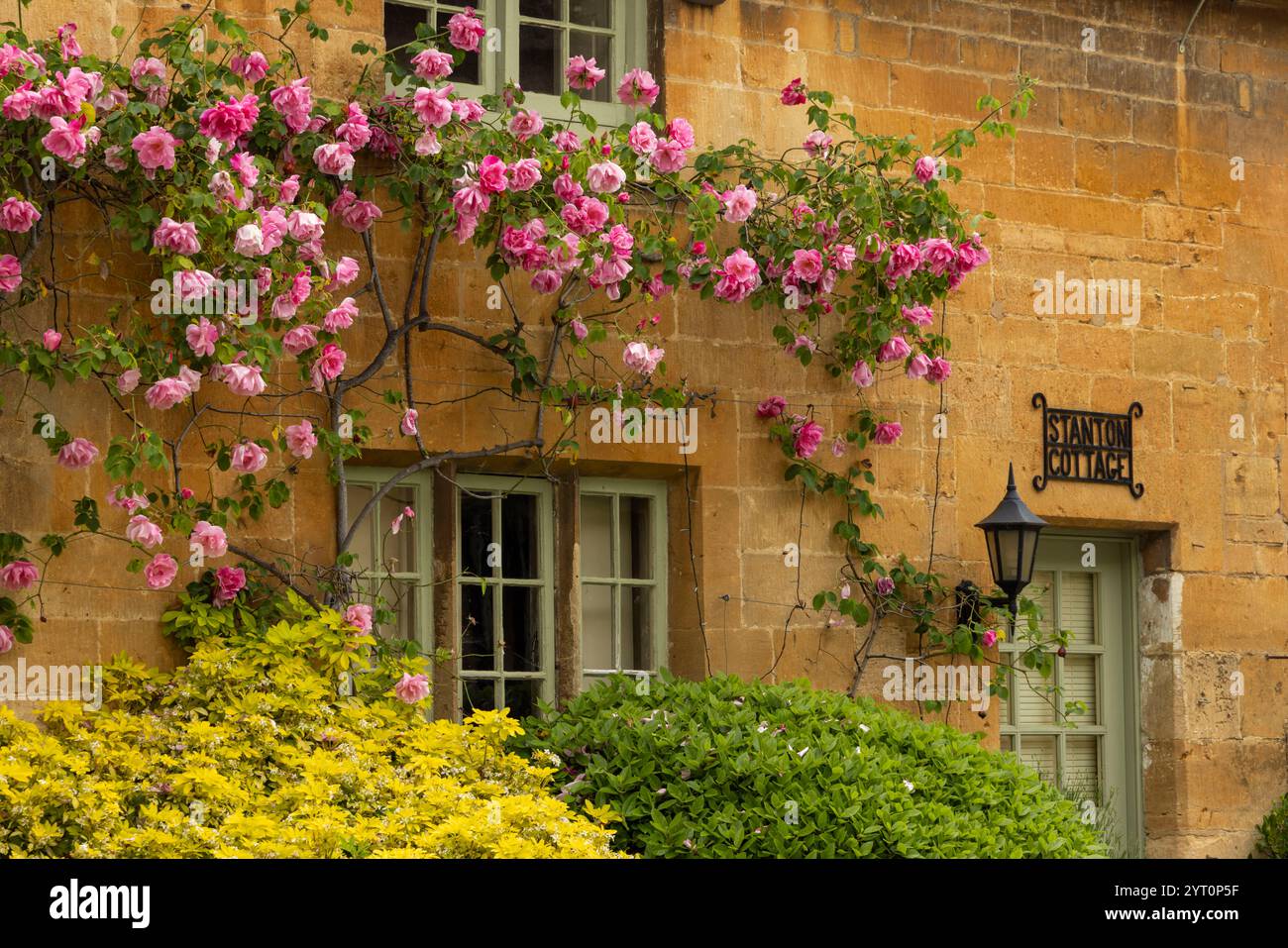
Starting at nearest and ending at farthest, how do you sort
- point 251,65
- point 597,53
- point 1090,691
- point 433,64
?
point 251,65 < point 433,64 < point 597,53 < point 1090,691

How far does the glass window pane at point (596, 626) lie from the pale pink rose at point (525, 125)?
1.87 m

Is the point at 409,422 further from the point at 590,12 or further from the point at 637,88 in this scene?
the point at 590,12

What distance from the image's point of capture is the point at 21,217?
6.59 meters

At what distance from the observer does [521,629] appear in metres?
8.01

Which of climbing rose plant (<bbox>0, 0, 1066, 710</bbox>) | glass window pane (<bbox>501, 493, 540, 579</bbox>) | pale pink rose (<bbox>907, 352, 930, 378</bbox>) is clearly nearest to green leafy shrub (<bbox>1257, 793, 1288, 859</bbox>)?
climbing rose plant (<bbox>0, 0, 1066, 710</bbox>)

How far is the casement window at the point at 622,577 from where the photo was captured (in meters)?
8.14

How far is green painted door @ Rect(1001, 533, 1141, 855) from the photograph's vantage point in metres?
9.01

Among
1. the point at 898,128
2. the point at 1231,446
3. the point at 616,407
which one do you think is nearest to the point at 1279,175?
the point at 1231,446

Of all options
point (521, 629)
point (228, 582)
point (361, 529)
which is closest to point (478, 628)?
point (521, 629)

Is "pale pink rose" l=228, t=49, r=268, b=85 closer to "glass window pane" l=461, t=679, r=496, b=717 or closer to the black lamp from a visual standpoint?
"glass window pane" l=461, t=679, r=496, b=717

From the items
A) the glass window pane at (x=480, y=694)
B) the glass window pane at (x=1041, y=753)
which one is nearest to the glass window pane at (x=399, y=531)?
the glass window pane at (x=480, y=694)

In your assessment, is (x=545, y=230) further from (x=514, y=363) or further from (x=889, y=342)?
(x=889, y=342)

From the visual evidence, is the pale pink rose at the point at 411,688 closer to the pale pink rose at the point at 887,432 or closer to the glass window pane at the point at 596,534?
the glass window pane at the point at 596,534

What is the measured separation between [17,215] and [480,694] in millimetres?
2602
